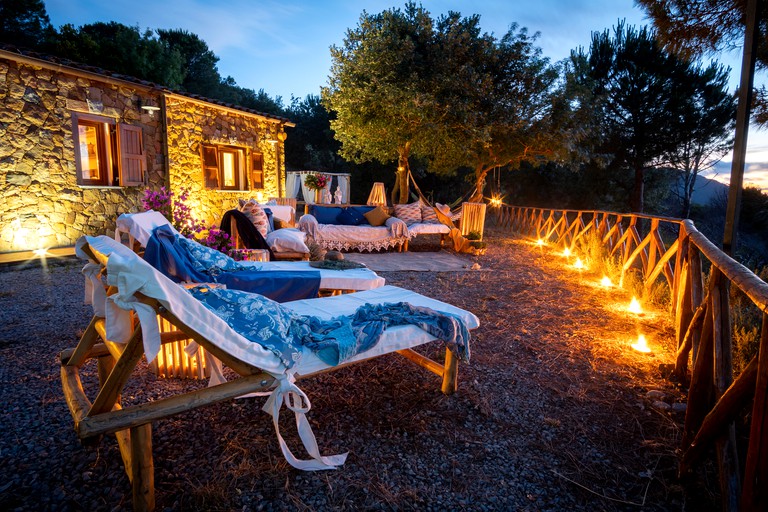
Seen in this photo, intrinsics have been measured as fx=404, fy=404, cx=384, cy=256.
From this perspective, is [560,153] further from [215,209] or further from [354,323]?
[354,323]

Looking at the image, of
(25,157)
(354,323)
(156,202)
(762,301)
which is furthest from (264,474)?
(25,157)

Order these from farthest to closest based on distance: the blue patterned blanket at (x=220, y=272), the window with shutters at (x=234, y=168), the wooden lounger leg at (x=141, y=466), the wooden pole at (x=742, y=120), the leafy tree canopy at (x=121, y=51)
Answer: the leafy tree canopy at (x=121, y=51), the window with shutters at (x=234, y=168), the wooden pole at (x=742, y=120), the blue patterned blanket at (x=220, y=272), the wooden lounger leg at (x=141, y=466)

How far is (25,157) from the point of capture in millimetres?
5562

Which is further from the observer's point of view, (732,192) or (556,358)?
(732,192)

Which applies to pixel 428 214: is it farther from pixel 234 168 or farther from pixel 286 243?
pixel 234 168

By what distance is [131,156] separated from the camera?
6.78 m

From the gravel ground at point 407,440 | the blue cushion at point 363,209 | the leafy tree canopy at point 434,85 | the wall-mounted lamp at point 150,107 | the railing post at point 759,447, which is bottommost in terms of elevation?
the gravel ground at point 407,440

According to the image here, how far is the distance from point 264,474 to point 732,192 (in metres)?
4.13

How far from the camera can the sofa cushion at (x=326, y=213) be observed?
755 centimetres

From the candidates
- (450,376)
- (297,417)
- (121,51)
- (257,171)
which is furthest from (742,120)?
(121,51)

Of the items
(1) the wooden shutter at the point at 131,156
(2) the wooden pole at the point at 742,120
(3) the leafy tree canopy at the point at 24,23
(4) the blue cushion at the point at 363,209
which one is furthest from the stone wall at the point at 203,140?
(3) the leafy tree canopy at the point at 24,23

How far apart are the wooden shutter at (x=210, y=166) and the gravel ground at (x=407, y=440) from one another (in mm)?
6000

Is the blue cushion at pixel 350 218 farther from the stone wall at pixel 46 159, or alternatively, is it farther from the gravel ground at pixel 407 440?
the gravel ground at pixel 407 440

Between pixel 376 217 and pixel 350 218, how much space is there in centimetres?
50
